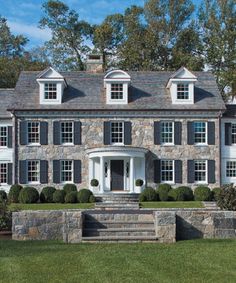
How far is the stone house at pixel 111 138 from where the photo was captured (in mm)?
33969

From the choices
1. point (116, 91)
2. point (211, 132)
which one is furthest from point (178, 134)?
point (116, 91)

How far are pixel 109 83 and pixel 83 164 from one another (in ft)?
16.2

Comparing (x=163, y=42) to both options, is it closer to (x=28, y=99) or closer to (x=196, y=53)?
(x=196, y=53)

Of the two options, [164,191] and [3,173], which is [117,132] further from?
[3,173]

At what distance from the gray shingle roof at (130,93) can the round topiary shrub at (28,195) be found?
16.6 feet

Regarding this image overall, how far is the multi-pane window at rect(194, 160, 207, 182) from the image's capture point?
112 feet

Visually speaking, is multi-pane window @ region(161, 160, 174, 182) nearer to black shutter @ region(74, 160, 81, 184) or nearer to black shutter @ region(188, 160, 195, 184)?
black shutter @ region(188, 160, 195, 184)

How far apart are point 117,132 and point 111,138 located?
49cm

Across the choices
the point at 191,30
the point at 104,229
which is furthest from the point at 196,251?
the point at 191,30

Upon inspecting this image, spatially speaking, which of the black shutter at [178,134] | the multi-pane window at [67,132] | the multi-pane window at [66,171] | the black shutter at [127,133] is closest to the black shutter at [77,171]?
the multi-pane window at [66,171]

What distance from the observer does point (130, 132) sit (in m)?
34.3

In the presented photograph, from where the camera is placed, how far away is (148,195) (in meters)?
31.9

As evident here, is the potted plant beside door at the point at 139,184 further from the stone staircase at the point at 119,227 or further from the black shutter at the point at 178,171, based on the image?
the stone staircase at the point at 119,227

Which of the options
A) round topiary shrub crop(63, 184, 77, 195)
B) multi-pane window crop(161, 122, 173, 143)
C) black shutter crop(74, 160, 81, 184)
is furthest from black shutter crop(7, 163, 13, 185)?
multi-pane window crop(161, 122, 173, 143)
